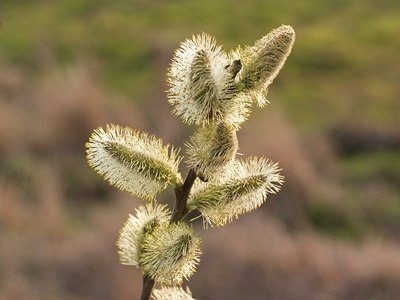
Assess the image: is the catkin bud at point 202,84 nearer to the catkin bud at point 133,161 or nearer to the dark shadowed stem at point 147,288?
the catkin bud at point 133,161

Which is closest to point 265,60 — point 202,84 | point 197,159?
point 202,84

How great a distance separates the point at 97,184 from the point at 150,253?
14.4 metres

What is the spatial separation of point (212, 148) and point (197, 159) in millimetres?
42

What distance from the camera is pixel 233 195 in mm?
1816

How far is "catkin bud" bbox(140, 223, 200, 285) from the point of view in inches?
67.3

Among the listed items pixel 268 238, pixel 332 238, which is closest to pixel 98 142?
pixel 268 238

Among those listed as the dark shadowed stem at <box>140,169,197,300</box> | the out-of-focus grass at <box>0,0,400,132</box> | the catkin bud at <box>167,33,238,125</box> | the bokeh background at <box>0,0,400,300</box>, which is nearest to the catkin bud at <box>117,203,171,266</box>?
the dark shadowed stem at <box>140,169,197,300</box>

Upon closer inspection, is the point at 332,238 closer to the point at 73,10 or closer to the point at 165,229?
the point at 165,229

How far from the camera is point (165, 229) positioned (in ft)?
5.81

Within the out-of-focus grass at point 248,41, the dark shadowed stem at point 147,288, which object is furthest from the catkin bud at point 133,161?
the out-of-focus grass at point 248,41

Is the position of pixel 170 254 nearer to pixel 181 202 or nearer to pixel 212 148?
pixel 181 202

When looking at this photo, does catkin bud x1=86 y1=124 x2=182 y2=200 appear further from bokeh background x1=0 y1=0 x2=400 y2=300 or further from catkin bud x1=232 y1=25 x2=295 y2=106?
bokeh background x1=0 y1=0 x2=400 y2=300

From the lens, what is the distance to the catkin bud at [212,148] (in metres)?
1.71

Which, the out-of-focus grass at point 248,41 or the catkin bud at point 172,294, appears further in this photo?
the out-of-focus grass at point 248,41
